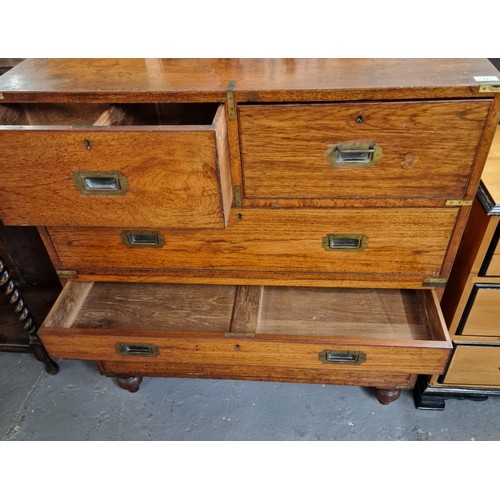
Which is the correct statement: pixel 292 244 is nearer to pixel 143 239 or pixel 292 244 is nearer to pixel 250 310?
pixel 250 310

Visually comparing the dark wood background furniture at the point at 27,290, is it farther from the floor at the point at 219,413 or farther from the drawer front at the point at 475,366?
the drawer front at the point at 475,366

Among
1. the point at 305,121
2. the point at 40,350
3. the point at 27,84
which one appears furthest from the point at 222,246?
the point at 40,350

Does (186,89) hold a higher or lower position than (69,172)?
higher

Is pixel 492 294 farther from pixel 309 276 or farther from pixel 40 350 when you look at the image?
A: pixel 40 350

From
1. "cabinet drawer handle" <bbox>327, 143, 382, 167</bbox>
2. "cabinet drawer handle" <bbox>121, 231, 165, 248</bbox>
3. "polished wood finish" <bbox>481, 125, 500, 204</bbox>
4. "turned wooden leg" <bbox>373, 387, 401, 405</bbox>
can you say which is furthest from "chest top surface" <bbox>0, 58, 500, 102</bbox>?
"turned wooden leg" <bbox>373, 387, 401, 405</bbox>

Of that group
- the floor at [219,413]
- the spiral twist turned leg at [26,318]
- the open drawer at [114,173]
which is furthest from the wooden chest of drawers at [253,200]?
the spiral twist turned leg at [26,318]

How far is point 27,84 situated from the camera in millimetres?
1106

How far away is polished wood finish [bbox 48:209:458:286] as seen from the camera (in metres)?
1.19

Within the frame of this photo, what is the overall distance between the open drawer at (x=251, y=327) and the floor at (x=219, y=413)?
0.21m

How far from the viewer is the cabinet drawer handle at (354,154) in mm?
1060

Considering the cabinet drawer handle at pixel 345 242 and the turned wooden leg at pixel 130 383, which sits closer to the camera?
the cabinet drawer handle at pixel 345 242

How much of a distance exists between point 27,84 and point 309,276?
0.89m

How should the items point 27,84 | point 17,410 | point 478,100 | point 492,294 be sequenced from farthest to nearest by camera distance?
point 17,410 < point 492,294 < point 27,84 < point 478,100

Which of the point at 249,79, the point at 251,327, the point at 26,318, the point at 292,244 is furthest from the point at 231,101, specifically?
the point at 26,318
